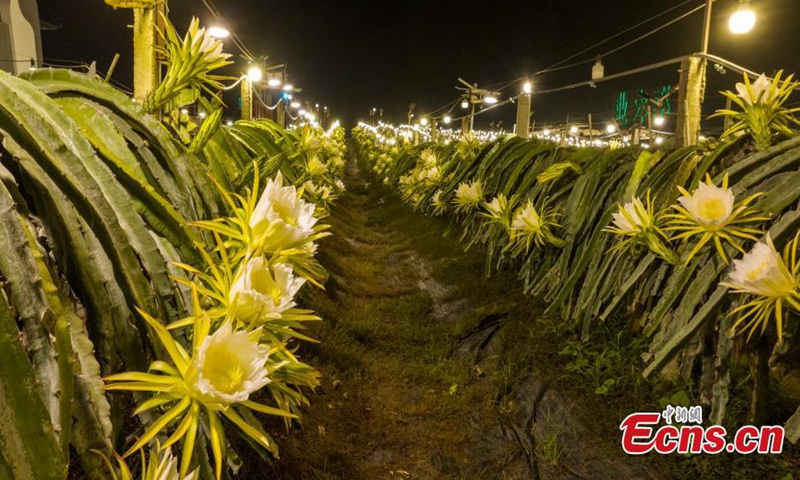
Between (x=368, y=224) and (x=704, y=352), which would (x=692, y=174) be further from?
(x=368, y=224)

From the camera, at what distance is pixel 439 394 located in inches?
89.7

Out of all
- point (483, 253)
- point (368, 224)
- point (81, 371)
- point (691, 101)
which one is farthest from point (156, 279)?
point (368, 224)

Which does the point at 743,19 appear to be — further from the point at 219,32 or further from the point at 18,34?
the point at 18,34

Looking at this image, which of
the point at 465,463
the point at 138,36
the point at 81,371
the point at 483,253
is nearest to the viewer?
the point at 81,371

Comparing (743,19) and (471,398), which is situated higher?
(743,19)

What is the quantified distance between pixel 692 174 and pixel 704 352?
2.41ft

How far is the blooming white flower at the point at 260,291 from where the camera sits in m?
0.78

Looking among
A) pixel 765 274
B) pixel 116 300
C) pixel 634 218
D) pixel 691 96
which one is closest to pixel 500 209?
pixel 634 218

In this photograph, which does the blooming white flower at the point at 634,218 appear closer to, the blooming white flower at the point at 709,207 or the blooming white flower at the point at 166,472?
the blooming white flower at the point at 709,207

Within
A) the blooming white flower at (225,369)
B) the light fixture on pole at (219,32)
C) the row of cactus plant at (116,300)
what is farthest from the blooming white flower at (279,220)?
the light fixture on pole at (219,32)

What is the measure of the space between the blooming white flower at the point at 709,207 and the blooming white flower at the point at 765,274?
21cm

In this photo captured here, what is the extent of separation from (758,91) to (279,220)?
1.71 metres

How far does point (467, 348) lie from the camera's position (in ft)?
8.75

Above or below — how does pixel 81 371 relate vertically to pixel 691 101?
below
